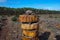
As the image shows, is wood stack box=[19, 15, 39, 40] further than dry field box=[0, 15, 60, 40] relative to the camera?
No

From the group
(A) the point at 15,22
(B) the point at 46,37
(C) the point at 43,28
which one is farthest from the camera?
(A) the point at 15,22

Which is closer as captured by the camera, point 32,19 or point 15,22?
point 32,19

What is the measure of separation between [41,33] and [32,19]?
3.98 m

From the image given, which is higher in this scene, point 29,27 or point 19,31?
point 29,27

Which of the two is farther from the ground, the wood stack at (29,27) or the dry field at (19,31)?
the wood stack at (29,27)

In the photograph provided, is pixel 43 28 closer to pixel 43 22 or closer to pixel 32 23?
pixel 43 22

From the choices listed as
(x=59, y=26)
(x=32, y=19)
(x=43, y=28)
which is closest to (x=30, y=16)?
(x=32, y=19)

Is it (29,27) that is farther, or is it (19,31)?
(19,31)

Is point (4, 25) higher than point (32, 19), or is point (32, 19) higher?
point (32, 19)

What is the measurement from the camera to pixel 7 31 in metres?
11.0

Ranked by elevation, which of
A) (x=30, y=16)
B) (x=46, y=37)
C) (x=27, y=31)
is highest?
(x=30, y=16)

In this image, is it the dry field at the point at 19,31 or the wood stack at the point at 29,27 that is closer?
the wood stack at the point at 29,27

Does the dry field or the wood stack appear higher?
the wood stack

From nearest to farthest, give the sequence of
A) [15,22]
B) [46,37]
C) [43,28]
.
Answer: [46,37] < [43,28] < [15,22]
